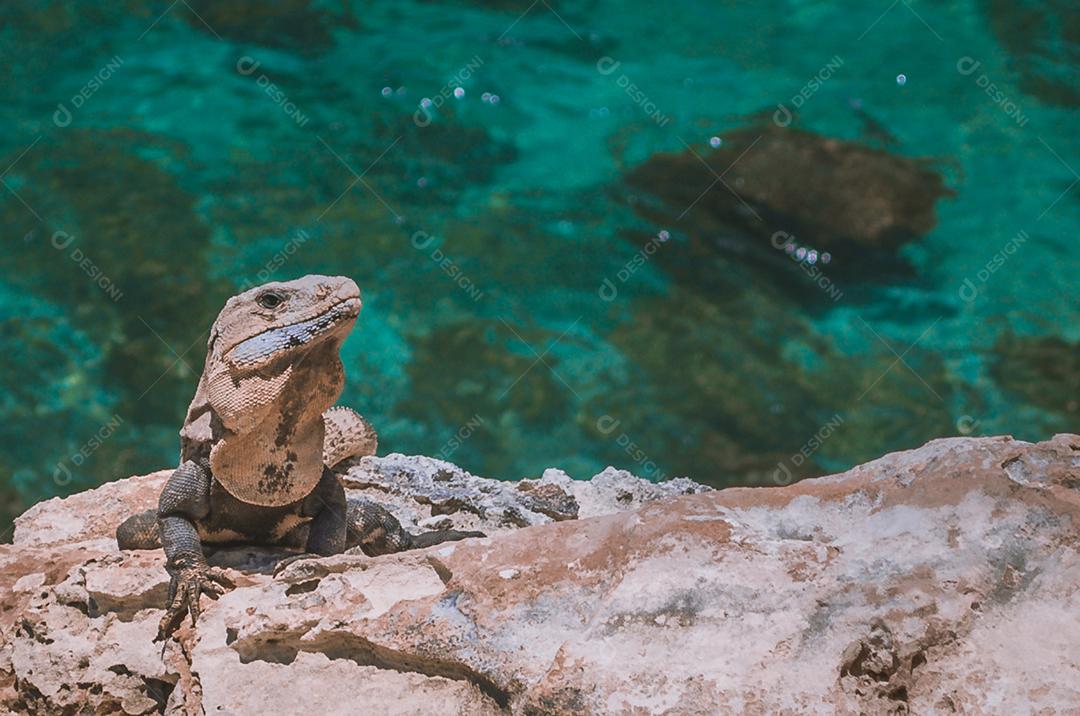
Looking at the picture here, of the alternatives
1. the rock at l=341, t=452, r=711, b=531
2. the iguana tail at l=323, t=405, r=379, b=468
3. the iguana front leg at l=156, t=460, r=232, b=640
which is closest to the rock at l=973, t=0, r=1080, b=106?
the rock at l=341, t=452, r=711, b=531

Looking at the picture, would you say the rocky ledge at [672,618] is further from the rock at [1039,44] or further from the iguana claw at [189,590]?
the rock at [1039,44]

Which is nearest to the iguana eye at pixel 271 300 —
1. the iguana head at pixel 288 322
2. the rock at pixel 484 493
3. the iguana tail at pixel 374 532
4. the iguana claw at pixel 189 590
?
the iguana head at pixel 288 322

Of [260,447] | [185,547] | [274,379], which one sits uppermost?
[274,379]

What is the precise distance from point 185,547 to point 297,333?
58cm

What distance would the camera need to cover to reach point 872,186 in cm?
783

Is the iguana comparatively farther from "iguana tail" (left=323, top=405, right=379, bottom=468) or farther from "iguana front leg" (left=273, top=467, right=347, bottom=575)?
"iguana tail" (left=323, top=405, right=379, bottom=468)

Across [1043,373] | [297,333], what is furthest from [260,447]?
[1043,373]

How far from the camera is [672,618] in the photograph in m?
2.28

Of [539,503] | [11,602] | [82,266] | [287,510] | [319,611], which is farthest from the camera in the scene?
[82,266]

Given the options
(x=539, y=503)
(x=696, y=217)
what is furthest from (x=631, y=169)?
(x=539, y=503)

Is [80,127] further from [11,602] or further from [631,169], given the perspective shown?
[11,602]

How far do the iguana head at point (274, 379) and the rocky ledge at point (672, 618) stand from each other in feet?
1.30

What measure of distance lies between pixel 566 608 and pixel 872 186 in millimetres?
6028

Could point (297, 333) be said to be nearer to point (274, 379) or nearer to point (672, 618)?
point (274, 379)
